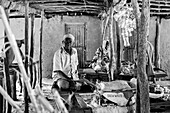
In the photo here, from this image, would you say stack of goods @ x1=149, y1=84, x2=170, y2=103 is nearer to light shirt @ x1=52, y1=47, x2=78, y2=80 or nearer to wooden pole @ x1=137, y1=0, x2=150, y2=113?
wooden pole @ x1=137, y1=0, x2=150, y2=113

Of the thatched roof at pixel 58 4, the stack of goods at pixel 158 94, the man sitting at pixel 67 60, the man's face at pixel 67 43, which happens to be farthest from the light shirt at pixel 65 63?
the stack of goods at pixel 158 94

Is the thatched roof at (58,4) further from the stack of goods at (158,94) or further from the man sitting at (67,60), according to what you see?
the stack of goods at (158,94)

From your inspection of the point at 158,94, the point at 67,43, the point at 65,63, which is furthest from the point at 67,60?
the point at 158,94

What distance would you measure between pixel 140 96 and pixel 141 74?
0.27 metres

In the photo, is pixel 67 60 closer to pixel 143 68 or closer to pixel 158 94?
pixel 158 94

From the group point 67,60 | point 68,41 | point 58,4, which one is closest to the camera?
point 68,41

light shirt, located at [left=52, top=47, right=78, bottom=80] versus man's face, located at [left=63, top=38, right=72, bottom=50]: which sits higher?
man's face, located at [left=63, top=38, right=72, bottom=50]

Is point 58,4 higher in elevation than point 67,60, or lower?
higher

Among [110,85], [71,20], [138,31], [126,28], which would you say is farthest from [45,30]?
[138,31]

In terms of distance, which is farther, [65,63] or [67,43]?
[65,63]

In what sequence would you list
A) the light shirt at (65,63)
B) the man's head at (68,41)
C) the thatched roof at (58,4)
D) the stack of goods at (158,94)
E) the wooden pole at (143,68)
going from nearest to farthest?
the wooden pole at (143,68), the stack of goods at (158,94), the man's head at (68,41), the light shirt at (65,63), the thatched roof at (58,4)

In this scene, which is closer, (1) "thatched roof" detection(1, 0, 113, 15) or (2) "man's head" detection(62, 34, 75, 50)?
(2) "man's head" detection(62, 34, 75, 50)

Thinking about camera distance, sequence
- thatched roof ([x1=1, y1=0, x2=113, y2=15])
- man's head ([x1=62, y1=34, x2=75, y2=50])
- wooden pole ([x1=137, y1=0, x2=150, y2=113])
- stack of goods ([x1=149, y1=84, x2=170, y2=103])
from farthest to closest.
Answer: thatched roof ([x1=1, y1=0, x2=113, y2=15]), man's head ([x1=62, y1=34, x2=75, y2=50]), stack of goods ([x1=149, y1=84, x2=170, y2=103]), wooden pole ([x1=137, y1=0, x2=150, y2=113])

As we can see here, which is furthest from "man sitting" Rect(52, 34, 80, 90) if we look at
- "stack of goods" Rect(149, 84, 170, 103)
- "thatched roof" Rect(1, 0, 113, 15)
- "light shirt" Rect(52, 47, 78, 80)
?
"stack of goods" Rect(149, 84, 170, 103)
